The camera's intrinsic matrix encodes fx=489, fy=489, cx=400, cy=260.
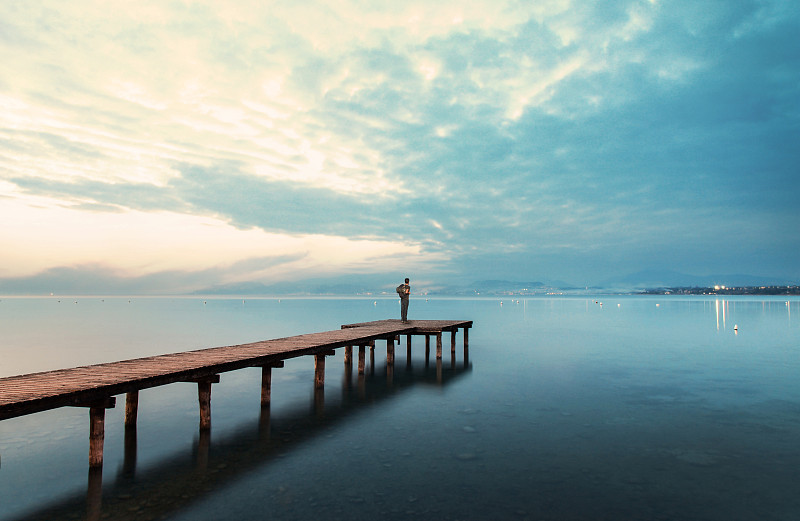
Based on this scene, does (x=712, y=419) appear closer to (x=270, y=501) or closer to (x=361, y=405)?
(x=361, y=405)

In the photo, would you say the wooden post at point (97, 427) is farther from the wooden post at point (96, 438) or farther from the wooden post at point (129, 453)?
the wooden post at point (129, 453)

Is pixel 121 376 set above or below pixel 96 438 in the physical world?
above

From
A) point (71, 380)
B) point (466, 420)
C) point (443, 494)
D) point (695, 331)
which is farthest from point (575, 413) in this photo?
point (695, 331)

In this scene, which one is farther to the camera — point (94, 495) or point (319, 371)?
point (319, 371)

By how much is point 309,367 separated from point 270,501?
17.7 metres

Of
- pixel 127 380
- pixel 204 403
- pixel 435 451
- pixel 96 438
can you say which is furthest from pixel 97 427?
pixel 435 451

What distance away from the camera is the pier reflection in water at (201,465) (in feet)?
26.6

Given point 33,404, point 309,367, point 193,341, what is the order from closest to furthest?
point 33,404 < point 309,367 < point 193,341

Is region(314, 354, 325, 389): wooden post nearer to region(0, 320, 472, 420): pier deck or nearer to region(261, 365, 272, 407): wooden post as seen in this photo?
Answer: region(0, 320, 472, 420): pier deck

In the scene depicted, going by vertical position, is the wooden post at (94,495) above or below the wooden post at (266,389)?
below

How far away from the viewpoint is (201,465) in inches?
407

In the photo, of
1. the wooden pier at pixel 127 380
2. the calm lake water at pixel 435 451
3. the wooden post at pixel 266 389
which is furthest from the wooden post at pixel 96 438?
the wooden post at pixel 266 389

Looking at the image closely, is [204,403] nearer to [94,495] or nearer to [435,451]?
[94,495]

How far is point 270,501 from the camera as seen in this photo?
27.5ft
